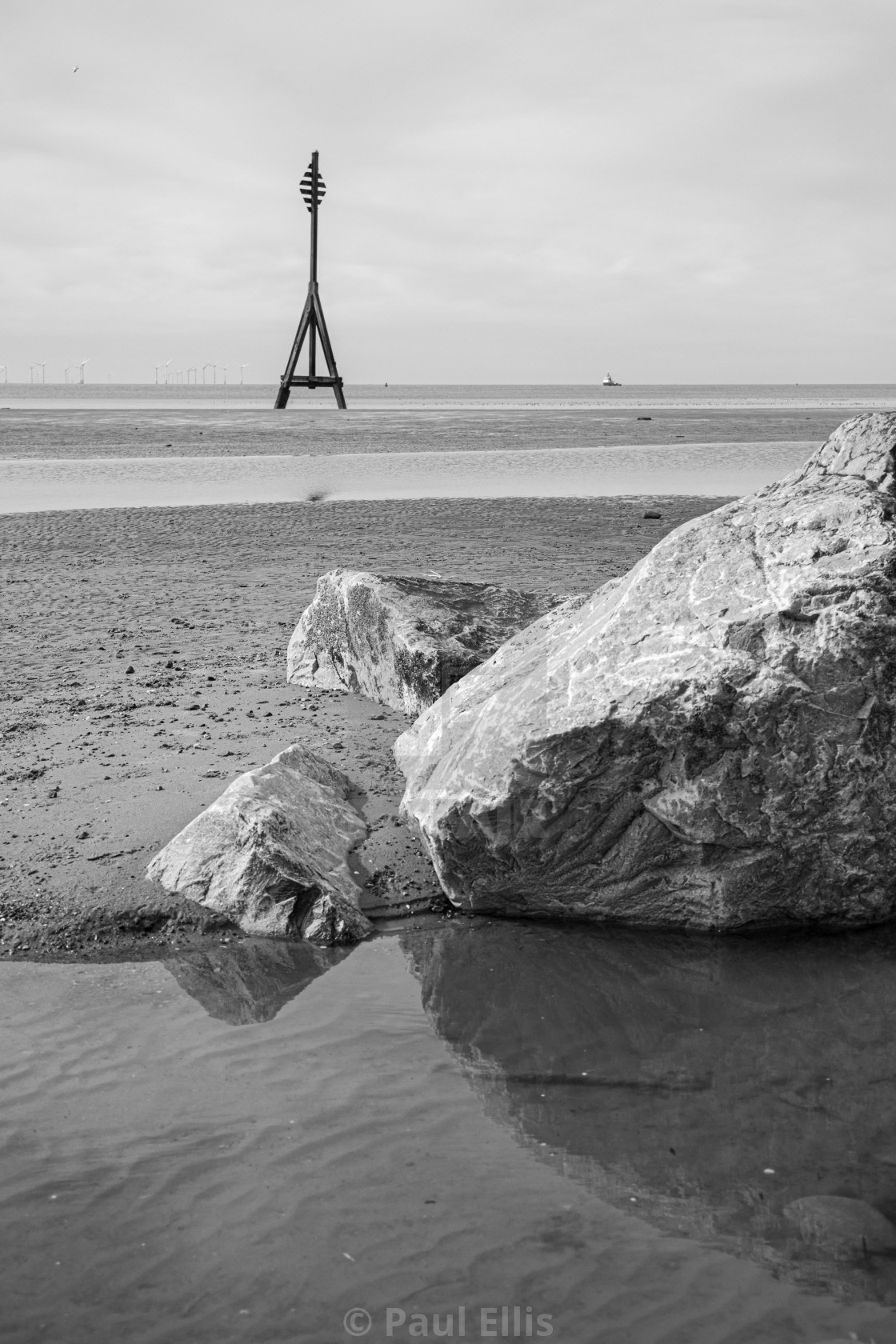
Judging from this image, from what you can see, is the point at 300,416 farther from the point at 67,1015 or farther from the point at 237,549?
the point at 67,1015

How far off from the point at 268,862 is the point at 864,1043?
2034mm

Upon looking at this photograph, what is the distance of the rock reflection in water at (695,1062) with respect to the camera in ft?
9.20

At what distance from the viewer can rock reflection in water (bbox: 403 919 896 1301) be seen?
2.80m

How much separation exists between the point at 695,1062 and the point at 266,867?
162 centimetres

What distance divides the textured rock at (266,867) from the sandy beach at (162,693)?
0.35 feet

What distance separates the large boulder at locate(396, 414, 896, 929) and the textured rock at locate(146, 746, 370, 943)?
0.40m

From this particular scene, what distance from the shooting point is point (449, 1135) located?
304cm

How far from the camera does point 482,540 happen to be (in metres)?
13.3
